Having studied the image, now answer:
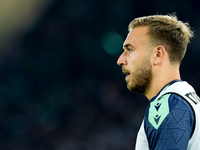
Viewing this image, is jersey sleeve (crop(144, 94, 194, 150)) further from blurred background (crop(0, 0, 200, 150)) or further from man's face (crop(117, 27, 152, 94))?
blurred background (crop(0, 0, 200, 150))

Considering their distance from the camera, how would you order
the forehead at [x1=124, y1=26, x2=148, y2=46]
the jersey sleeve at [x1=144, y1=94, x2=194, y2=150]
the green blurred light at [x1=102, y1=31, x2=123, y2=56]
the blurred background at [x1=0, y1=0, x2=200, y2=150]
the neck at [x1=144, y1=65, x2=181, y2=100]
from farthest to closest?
the green blurred light at [x1=102, y1=31, x2=123, y2=56], the blurred background at [x1=0, y1=0, x2=200, y2=150], the forehead at [x1=124, y1=26, x2=148, y2=46], the neck at [x1=144, y1=65, x2=181, y2=100], the jersey sleeve at [x1=144, y1=94, x2=194, y2=150]

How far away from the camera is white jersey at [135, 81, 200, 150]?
104cm

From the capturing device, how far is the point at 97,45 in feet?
30.7

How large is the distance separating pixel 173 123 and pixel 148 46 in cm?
62

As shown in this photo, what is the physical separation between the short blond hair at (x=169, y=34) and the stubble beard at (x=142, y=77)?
0.16 metres

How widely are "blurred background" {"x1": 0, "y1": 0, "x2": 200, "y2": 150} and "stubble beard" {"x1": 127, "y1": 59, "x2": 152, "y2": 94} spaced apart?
7.71 metres

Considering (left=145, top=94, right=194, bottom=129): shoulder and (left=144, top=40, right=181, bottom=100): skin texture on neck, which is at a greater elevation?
(left=144, top=40, right=181, bottom=100): skin texture on neck

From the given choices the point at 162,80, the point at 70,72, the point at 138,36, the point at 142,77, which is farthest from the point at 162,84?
the point at 70,72

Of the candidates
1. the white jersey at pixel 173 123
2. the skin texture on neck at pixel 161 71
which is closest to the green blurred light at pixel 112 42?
the skin texture on neck at pixel 161 71

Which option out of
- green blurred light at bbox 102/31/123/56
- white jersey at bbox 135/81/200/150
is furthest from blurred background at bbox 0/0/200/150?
white jersey at bbox 135/81/200/150

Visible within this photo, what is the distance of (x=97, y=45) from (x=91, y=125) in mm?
3065

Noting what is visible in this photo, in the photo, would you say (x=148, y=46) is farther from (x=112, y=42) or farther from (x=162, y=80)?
(x=112, y=42)

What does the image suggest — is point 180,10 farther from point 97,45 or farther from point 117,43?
point 97,45

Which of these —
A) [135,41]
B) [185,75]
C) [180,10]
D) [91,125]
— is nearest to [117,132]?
[91,125]
